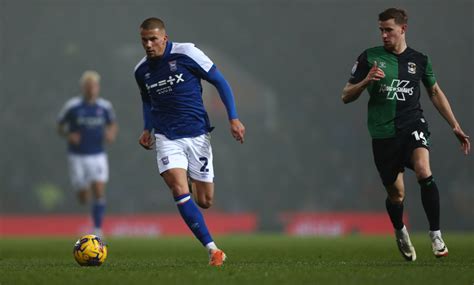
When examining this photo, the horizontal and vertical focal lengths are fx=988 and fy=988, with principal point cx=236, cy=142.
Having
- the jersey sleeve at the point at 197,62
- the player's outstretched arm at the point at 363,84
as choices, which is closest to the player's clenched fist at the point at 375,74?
the player's outstretched arm at the point at 363,84

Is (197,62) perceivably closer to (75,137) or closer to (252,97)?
(75,137)

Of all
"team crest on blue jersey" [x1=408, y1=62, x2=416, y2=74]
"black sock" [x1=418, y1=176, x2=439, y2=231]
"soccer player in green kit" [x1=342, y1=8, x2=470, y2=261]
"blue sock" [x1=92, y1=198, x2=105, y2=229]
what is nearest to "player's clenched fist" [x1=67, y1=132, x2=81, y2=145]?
"blue sock" [x1=92, y1=198, x2=105, y2=229]

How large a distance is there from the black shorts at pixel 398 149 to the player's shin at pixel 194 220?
1872mm

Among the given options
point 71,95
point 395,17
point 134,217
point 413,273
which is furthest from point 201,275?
point 71,95

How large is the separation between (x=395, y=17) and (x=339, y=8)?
18.8m

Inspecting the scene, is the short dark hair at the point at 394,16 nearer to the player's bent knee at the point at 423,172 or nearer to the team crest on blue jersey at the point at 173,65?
the player's bent knee at the point at 423,172

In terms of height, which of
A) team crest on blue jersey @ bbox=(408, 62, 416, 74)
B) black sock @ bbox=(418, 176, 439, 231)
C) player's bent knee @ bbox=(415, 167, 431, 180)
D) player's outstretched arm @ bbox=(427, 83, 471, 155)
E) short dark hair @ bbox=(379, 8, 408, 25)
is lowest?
black sock @ bbox=(418, 176, 439, 231)

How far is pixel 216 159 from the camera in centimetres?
2609

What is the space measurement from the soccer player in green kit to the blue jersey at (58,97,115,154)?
10115mm

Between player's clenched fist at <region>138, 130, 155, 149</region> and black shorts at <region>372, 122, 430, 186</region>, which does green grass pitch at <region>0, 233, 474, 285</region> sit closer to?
black shorts at <region>372, 122, 430, 186</region>

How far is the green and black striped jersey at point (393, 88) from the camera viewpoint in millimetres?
9492

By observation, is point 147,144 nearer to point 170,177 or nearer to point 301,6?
point 170,177

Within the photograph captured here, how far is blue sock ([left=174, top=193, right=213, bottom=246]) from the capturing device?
29.8 ft

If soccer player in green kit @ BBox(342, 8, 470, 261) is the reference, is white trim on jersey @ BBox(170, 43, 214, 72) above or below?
above
